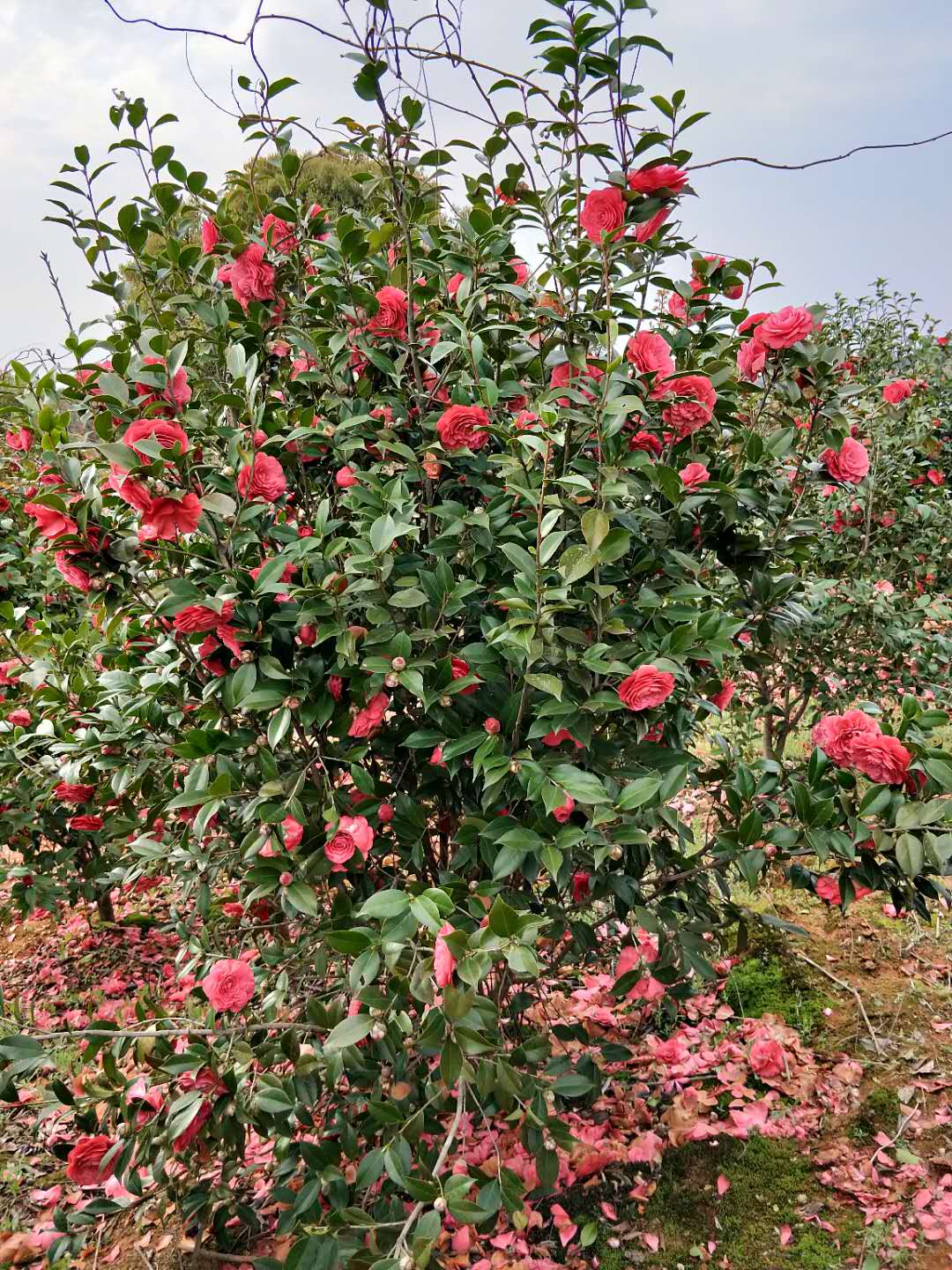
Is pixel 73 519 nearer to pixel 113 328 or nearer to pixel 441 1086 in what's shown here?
pixel 113 328

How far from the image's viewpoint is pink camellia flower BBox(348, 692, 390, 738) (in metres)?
1.51

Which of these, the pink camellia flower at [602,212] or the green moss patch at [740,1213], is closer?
the pink camellia flower at [602,212]

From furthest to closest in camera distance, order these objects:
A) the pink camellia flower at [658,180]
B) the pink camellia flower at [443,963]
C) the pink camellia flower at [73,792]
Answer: the pink camellia flower at [73,792] → the pink camellia flower at [658,180] → the pink camellia flower at [443,963]

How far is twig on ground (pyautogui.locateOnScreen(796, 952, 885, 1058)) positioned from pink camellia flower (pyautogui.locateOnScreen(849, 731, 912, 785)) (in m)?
1.39

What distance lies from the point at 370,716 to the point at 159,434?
564 millimetres

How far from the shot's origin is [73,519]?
58.4 inches

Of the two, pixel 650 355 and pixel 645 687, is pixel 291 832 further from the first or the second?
pixel 650 355

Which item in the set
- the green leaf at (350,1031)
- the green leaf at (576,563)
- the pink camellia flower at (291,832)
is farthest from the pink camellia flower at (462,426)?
the green leaf at (350,1031)

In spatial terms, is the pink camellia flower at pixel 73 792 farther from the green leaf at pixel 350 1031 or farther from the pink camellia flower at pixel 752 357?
the pink camellia flower at pixel 752 357

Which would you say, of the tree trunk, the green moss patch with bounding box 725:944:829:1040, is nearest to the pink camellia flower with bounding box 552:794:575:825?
the green moss patch with bounding box 725:944:829:1040

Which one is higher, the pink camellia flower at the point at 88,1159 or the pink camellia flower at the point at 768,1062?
the pink camellia flower at the point at 88,1159

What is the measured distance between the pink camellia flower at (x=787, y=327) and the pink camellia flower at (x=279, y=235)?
3.10 feet

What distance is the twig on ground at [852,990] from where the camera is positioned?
2352 mm

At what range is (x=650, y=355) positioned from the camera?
148 centimetres
